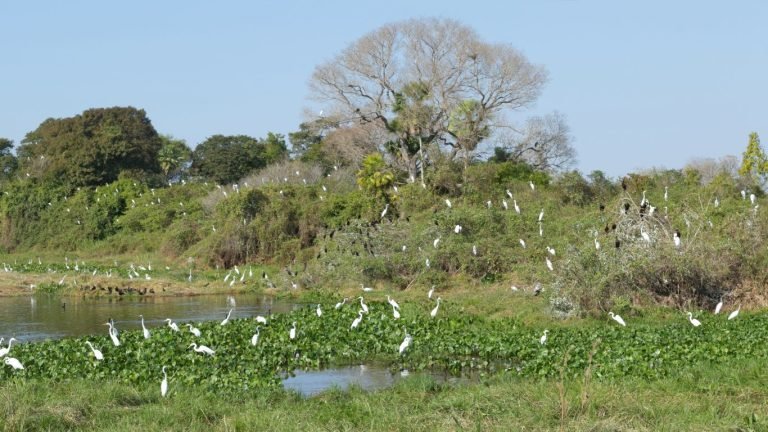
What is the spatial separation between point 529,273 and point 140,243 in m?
26.0

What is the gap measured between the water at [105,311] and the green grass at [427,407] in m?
8.65

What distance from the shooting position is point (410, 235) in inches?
1015

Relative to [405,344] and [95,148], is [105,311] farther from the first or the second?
[95,148]

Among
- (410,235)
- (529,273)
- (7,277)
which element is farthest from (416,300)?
(7,277)

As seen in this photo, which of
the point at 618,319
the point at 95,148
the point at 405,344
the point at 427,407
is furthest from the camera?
the point at 95,148

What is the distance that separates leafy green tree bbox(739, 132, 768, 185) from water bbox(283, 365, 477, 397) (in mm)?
23832

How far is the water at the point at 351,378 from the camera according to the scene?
40.1ft

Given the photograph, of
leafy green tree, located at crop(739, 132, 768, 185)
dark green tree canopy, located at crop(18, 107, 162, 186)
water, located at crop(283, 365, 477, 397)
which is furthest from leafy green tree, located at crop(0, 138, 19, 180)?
water, located at crop(283, 365, 477, 397)

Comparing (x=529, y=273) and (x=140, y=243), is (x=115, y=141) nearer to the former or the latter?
(x=140, y=243)

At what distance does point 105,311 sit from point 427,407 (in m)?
15.5

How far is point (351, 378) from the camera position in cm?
1312

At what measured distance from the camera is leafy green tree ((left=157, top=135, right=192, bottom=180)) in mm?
61406

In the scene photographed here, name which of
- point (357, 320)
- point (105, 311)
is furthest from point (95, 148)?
point (357, 320)

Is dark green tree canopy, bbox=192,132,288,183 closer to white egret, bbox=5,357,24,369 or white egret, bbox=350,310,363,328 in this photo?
white egret, bbox=350,310,363,328
